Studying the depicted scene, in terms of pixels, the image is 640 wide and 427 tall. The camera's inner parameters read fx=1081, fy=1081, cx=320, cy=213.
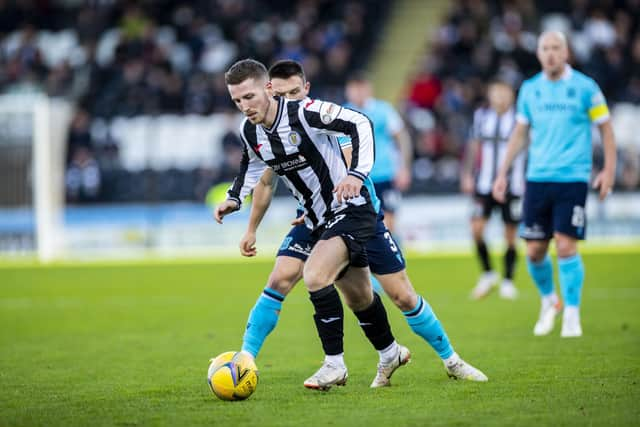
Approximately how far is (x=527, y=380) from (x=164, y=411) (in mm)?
2330

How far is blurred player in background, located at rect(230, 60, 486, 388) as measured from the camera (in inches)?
267

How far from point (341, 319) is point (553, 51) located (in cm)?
360

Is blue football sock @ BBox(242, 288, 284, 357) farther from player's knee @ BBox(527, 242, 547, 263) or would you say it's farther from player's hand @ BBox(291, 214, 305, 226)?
player's knee @ BBox(527, 242, 547, 263)

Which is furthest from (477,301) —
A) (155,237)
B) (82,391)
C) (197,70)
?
(197,70)

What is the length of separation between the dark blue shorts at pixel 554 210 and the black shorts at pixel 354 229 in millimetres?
2879

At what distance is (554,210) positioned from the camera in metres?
9.12

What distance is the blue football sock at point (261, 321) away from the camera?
701 cm

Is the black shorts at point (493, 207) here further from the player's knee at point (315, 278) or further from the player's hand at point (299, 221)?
the player's knee at point (315, 278)

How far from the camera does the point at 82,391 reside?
692 centimetres

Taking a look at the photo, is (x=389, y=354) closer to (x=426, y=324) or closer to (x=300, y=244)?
(x=426, y=324)

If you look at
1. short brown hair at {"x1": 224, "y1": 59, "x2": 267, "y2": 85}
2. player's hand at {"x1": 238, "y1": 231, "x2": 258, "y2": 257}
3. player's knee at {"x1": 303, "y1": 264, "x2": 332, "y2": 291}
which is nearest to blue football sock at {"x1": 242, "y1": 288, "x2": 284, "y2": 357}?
player's hand at {"x1": 238, "y1": 231, "x2": 258, "y2": 257}

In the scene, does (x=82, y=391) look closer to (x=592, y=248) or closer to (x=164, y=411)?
(x=164, y=411)

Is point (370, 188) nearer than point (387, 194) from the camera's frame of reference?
Yes

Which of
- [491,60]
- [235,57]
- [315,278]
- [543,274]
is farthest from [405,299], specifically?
[235,57]
